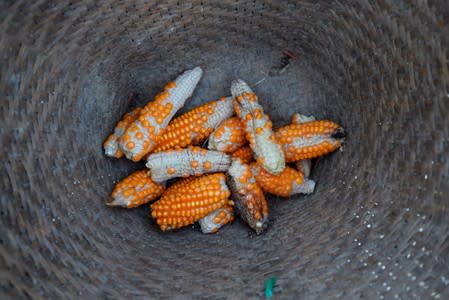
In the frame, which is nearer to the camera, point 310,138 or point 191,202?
point 191,202

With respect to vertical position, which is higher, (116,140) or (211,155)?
(116,140)

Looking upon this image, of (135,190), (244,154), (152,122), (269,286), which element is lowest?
(269,286)

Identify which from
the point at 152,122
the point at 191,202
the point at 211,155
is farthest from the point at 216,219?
the point at 152,122

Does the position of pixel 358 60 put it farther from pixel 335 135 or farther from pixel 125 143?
pixel 125 143

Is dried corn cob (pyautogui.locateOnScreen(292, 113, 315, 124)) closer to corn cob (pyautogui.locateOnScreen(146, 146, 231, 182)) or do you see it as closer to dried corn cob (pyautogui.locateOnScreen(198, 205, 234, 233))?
corn cob (pyautogui.locateOnScreen(146, 146, 231, 182))

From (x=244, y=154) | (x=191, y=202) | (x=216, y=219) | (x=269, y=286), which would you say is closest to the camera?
(x=269, y=286)

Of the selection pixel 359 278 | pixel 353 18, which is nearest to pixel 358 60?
pixel 353 18

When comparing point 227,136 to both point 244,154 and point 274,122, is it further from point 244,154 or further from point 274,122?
point 274,122
